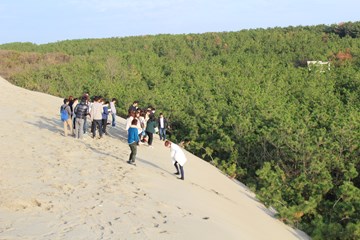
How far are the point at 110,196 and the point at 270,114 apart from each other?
44.6 ft

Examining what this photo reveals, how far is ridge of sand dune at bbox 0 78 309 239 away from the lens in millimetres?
7930

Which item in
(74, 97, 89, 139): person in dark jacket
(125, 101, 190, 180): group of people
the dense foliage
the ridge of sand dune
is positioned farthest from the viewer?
(74, 97, 89, 139): person in dark jacket

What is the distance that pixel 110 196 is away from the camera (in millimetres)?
9688

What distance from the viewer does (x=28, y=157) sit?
41.3 feet

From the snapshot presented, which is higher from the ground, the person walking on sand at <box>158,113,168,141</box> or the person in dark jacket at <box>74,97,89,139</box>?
the person in dark jacket at <box>74,97,89,139</box>

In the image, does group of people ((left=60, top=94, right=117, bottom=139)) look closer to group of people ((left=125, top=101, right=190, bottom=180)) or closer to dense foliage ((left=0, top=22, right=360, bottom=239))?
group of people ((left=125, top=101, right=190, bottom=180))

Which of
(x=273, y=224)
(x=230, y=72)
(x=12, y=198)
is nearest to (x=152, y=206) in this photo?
(x=12, y=198)

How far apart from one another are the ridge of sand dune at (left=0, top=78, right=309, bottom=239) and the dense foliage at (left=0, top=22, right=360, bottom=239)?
1.47m

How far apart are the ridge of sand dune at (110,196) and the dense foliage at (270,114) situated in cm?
147

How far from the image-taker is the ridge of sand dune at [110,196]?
793 cm

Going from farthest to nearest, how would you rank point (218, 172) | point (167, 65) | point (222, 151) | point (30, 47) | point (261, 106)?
point (30, 47), point (167, 65), point (261, 106), point (222, 151), point (218, 172)

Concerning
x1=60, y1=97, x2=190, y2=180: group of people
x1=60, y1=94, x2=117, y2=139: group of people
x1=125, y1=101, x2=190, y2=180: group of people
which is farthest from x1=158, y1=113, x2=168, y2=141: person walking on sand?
x1=60, y1=94, x2=117, y2=139: group of people

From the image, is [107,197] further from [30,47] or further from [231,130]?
[30,47]

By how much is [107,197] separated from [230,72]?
3580cm
